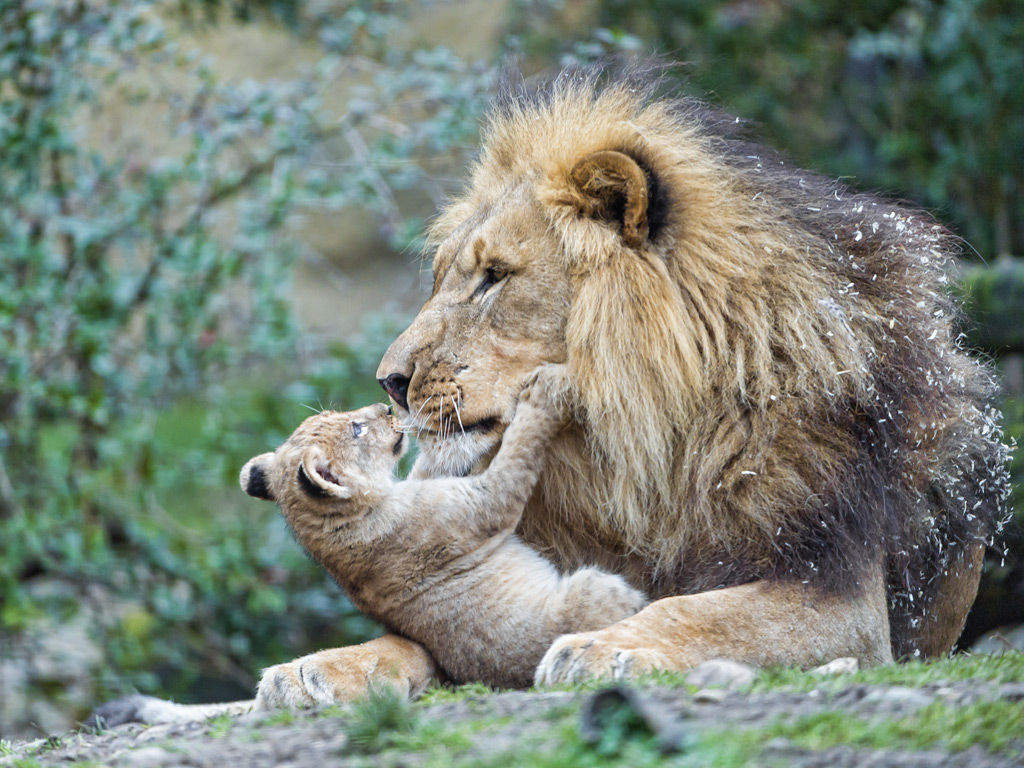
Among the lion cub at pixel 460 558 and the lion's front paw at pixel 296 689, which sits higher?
the lion cub at pixel 460 558

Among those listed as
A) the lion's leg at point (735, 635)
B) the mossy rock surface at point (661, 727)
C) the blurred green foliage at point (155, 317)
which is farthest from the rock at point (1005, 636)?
the blurred green foliage at point (155, 317)

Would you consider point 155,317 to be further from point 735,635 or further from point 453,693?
point 735,635

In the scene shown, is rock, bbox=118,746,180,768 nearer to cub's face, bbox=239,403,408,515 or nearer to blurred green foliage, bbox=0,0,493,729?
cub's face, bbox=239,403,408,515

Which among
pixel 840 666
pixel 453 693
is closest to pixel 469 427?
pixel 453 693

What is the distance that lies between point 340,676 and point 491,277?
1.14 metres

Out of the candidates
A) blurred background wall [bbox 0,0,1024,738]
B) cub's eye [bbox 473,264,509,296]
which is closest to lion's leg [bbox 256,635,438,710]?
cub's eye [bbox 473,264,509,296]

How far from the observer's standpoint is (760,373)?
9.87 ft

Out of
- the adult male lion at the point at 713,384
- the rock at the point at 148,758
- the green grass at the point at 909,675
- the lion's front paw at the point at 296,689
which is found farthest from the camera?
the adult male lion at the point at 713,384

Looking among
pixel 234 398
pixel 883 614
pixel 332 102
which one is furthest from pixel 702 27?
pixel 883 614

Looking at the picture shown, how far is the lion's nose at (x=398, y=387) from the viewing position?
3.27 meters

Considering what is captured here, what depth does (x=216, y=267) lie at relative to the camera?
559 cm

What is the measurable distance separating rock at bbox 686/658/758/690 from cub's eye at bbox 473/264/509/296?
123 cm

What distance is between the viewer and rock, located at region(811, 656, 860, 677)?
8.79 feet

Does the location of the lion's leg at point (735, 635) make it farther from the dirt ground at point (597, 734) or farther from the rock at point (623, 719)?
the rock at point (623, 719)
